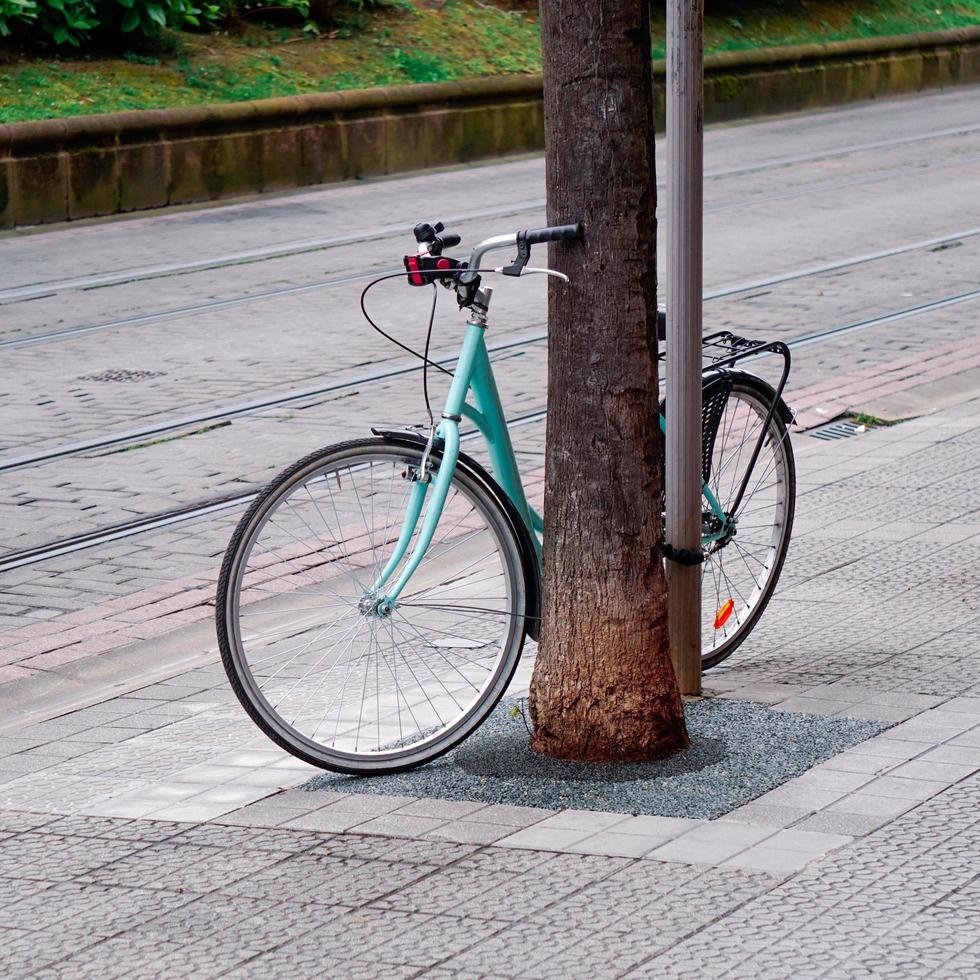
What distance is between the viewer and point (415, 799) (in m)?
4.61

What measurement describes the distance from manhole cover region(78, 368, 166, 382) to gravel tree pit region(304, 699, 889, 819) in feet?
19.7

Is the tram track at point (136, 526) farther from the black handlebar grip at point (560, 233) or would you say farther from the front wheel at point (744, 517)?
the black handlebar grip at point (560, 233)

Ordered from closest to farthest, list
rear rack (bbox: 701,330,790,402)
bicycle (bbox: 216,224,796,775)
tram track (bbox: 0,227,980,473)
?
bicycle (bbox: 216,224,796,775) < rear rack (bbox: 701,330,790,402) < tram track (bbox: 0,227,980,473)

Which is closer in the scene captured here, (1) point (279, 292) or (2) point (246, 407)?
(2) point (246, 407)

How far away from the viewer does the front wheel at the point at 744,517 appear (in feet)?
18.6

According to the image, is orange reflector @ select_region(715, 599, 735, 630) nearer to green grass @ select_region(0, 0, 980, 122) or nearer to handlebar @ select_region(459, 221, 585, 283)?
handlebar @ select_region(459, 221, 585, 283)

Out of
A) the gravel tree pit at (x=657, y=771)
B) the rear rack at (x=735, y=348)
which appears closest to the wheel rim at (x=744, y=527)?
the rear rack at (x=735, y=348)

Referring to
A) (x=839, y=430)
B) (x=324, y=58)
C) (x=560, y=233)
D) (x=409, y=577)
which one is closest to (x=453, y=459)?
(x=409, y=577)

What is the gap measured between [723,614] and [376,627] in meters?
1.22

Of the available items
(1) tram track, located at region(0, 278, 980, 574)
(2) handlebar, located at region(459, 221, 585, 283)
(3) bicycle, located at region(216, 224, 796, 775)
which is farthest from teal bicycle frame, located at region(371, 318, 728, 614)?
(1) tram track, located at region(0, 278, 980, 574)

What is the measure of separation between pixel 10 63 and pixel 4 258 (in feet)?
16.5

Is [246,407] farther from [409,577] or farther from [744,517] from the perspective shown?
[409,577]

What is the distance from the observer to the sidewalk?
3.67 m

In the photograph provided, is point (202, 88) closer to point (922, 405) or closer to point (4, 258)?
point (4, 258)
